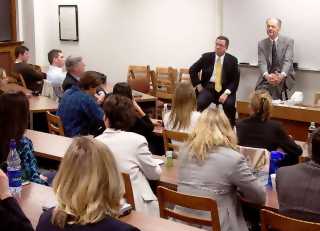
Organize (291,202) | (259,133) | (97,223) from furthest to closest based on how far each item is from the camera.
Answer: (259,133) < (291,202) < (97,223)

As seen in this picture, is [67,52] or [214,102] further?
[67,52]

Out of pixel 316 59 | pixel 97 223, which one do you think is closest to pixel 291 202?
pixel 97 223

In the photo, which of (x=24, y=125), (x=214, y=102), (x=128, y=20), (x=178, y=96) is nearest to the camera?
(x=24, y=125)

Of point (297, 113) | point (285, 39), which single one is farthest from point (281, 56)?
point (297, 113)

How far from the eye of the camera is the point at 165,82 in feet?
30.5

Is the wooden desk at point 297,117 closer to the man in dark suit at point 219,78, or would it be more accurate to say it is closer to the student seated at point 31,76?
the man in dark suit at point 219,78

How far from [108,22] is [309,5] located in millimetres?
4343

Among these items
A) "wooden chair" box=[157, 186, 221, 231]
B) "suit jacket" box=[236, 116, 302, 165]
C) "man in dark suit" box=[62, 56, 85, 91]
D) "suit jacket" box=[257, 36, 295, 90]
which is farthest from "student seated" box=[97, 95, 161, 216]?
"suit jacket" box=[257, 36, 295, 90]

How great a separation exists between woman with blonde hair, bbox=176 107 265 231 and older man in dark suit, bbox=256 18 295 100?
451 cm

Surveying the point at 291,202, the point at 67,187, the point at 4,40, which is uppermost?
the point at 4,40

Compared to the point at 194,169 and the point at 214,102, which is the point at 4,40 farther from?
the point at 194,169

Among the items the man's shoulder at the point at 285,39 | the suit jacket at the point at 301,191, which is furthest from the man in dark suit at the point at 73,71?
the suit jacket at the point at 301,191

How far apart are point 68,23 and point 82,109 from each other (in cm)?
641

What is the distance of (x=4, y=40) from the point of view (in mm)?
11391
